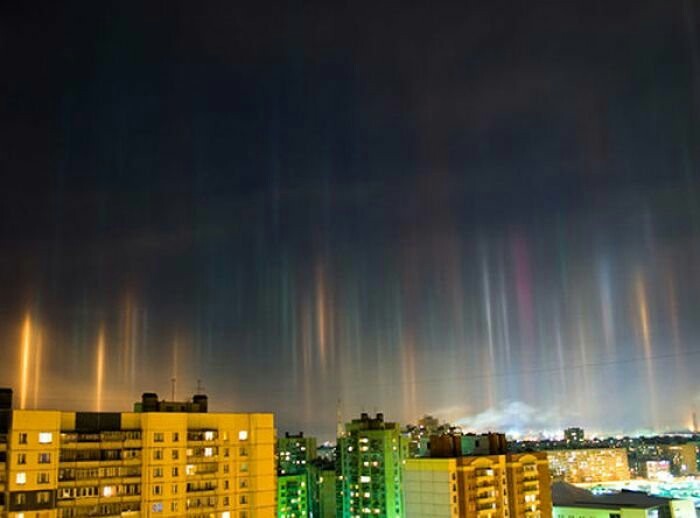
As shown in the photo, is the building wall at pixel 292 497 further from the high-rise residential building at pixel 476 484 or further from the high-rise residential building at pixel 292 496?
the high-rise residential building at pixel 476 484

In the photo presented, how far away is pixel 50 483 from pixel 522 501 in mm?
44226

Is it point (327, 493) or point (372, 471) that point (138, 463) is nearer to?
point (372, 471)

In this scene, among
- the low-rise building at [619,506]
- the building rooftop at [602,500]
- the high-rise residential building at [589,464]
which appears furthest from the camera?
the high-rise residential building at [589,464]

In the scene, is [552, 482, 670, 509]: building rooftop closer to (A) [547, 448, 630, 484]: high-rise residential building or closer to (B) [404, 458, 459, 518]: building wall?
(B) [404, 458, 459, 518]: building wall

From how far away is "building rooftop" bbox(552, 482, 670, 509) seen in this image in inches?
2926

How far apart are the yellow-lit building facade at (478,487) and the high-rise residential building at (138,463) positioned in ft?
84.6

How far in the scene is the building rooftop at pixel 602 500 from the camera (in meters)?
74.3

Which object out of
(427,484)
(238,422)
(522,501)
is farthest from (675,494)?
(238,422)

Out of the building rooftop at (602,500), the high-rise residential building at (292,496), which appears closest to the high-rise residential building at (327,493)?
the high-rise residential building at (292,496)

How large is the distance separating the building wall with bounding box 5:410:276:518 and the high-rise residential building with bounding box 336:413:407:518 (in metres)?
40.4

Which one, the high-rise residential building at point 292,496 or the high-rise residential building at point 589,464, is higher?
the high-rise residential building at point 292,496

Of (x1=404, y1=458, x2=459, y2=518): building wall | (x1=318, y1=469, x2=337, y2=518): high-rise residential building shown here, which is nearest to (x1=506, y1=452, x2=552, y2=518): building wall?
(x1=404, y1=458, x2=459, y2=518): building wall

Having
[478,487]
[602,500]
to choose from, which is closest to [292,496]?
[478,487]

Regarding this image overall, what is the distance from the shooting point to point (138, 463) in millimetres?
32281
